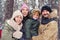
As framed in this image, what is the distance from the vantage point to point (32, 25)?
3213mm

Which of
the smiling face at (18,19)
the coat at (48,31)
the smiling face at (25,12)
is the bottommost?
the coat at (48,31)

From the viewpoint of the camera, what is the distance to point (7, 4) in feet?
13.7

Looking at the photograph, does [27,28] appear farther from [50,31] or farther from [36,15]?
[50,31]

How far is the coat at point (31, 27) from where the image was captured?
10.4 ft

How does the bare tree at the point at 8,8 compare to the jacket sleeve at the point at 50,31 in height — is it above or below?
above

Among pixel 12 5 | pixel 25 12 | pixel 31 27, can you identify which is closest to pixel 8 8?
pixel 12 5

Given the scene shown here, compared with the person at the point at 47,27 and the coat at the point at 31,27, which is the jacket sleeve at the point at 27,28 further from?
the person at the point at 47,27

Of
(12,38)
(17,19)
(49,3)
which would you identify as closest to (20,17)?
(17,19)

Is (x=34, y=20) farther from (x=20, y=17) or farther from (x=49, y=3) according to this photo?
(x=49, y=3)

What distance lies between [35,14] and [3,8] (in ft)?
3.88

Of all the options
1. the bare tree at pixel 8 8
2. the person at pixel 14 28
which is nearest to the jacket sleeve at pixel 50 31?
the person at pixel 14 28

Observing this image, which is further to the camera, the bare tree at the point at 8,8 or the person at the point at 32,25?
the bare tree at the point at 8,8

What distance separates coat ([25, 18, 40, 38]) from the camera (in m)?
3.17

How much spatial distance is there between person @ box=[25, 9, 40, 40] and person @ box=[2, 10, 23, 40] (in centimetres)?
11
